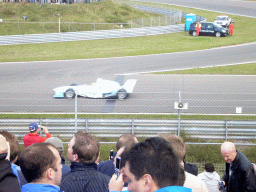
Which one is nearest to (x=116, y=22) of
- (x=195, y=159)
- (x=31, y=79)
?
(x=31, y=79)

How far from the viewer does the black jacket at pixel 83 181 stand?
3.03 m

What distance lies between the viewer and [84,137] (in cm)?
333

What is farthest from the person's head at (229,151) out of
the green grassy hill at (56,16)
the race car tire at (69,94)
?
the green grassy hill at (56,16)

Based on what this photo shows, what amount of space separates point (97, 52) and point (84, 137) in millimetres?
19559

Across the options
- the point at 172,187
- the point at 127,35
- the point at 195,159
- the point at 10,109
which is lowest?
the point at 195,159

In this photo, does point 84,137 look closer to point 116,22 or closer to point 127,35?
point 127,35

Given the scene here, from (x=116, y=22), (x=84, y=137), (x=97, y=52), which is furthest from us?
(x=116, y=22)

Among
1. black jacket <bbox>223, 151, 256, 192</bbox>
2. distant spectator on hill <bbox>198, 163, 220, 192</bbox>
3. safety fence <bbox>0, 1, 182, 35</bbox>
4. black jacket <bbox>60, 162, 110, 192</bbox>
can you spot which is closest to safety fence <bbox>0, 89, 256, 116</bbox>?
distant spectator on hill <bbox>198, 163, 220, 192</bbox>

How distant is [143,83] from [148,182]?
11.7 meters

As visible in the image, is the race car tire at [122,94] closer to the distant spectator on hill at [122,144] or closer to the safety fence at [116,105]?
the safety fence at [116,105]

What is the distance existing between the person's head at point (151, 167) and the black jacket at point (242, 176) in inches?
95.3

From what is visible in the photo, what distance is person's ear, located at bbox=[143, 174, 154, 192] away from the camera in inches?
74.5

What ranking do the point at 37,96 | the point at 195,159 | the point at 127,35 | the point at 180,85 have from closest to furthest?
the point at 195,159
the point at 37,96
the point at 180,85
the point at 127,35

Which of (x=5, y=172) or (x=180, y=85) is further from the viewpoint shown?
(x=180, y=85)
